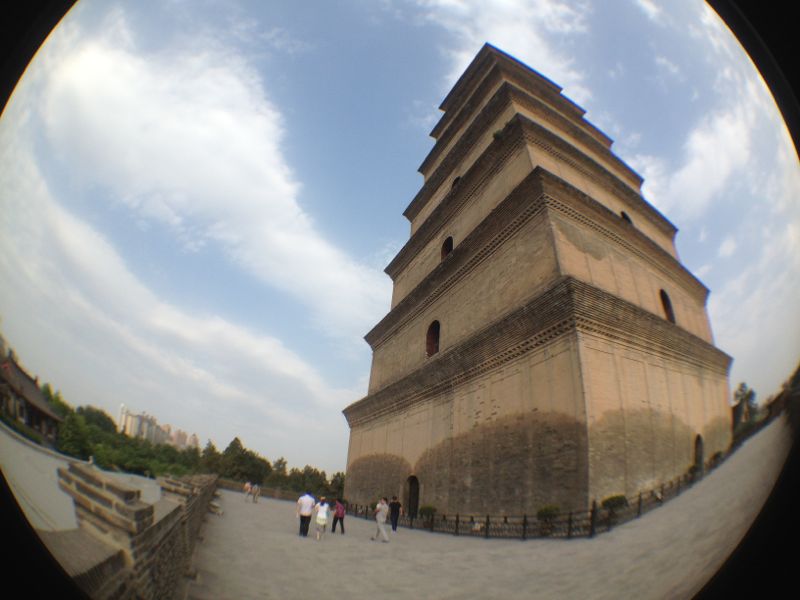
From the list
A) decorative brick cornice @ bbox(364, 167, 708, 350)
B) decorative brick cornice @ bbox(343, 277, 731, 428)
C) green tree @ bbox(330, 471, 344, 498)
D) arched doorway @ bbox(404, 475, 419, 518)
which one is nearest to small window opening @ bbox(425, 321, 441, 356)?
decorative brick cornice @ bbox(364, 167, 708, 350)

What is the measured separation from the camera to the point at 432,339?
496 inches

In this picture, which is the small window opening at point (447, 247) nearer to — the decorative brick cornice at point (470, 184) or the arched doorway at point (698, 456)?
the decorative brick cornice at point (470, 184)

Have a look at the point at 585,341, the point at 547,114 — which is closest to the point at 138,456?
the point at 585,341

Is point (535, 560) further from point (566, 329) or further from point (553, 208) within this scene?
point (553, 208)

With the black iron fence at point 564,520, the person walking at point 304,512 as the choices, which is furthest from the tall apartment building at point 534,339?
the person walking at point 304,512

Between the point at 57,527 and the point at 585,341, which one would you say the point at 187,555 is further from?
the point at 585,341

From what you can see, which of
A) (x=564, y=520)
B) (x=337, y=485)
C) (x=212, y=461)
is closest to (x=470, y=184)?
(x=564, y=520)

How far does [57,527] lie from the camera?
1.92 meters

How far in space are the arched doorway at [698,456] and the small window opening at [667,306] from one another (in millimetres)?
5726

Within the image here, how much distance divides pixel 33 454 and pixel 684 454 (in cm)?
459

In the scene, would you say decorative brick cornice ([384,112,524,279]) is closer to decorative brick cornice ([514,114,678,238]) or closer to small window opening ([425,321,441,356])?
decorative brick cornice ([514,114,678,238])

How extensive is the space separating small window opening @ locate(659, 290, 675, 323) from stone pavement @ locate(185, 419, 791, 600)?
5.32m

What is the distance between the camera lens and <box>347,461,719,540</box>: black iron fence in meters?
3.31

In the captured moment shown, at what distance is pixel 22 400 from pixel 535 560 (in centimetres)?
474
